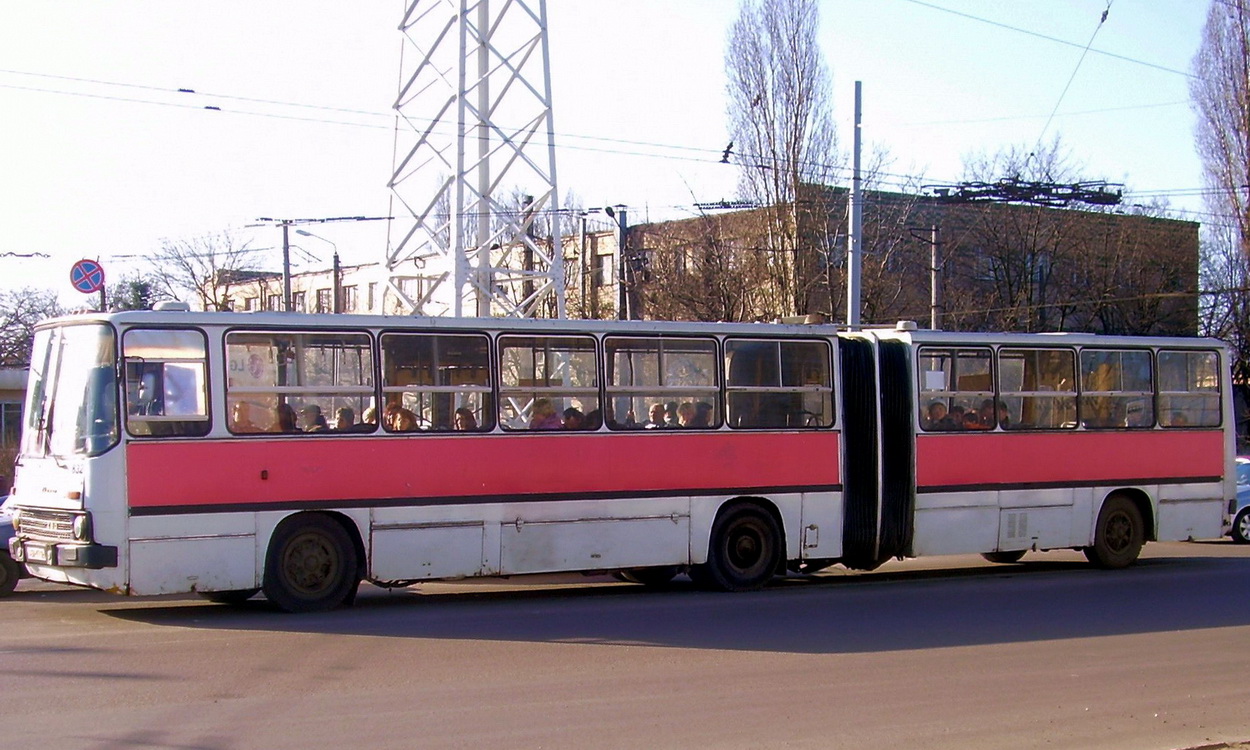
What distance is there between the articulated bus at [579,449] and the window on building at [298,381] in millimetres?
22

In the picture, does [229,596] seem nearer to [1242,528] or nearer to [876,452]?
[876,452]

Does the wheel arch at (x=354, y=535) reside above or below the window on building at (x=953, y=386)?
below

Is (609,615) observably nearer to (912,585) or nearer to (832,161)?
(912,585)

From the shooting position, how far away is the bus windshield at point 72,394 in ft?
39.9

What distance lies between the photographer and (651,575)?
16.2 m

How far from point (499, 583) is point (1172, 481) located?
9.60 m

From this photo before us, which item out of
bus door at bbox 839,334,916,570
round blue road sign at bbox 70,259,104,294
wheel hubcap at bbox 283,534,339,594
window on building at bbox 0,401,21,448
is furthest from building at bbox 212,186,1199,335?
wheel hubcap at bbox 283,534,339,594

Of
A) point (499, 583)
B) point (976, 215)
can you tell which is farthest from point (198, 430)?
point (976, 215)

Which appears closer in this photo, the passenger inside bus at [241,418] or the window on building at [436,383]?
the passenger inside bus at [241,418]

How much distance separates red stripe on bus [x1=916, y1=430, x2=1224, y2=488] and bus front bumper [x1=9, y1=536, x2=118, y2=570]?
943 cm

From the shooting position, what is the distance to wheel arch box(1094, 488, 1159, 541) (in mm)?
18173

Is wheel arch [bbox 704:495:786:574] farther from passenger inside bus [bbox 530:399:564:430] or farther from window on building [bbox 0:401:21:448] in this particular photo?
window on building [bbox 0:401:21:448]

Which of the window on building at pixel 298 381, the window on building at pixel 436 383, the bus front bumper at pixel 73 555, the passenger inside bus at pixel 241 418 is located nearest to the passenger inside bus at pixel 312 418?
the window on building at pixel 298 381

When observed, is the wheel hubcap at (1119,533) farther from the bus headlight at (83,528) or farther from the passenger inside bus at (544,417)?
the bus headlight at (83,528)
